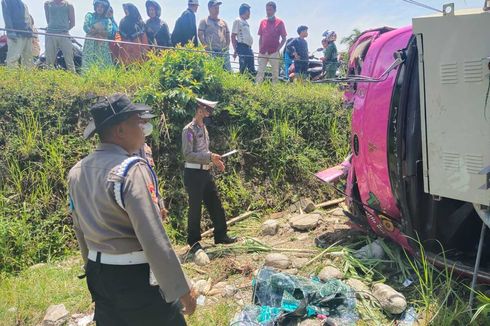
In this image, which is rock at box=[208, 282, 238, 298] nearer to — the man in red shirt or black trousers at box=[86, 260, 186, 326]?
black trousers at box=[86, 260, 186, 326]

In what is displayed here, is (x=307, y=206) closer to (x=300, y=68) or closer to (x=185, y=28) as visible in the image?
(x=185, y=28)

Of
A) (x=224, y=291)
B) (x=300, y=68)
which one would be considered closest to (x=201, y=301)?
(x=224, y=291)

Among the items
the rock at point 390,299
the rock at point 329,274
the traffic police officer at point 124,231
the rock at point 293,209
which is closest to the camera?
the traffic police officer at point 124,231

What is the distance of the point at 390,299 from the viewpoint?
3064 millimetres

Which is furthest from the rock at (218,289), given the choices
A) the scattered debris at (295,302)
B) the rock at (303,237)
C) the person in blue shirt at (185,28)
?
the person in blue shirt at (185,28)

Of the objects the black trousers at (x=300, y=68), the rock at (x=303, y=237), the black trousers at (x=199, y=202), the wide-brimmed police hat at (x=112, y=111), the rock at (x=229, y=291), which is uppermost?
the black trousers at (x=300, y=68)

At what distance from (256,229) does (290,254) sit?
1.24 m

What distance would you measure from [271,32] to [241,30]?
2.02 feet

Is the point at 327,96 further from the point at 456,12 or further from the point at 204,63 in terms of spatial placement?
the point at 456,12

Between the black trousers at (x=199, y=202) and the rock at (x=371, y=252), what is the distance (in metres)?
1.68

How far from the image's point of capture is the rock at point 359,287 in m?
3.24

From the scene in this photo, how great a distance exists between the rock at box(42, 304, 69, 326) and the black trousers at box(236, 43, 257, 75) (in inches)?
231

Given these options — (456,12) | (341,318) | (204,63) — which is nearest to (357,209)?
(341,318)

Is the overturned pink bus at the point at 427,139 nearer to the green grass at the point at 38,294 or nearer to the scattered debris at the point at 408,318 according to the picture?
the scattered debris at the point at 408,318
